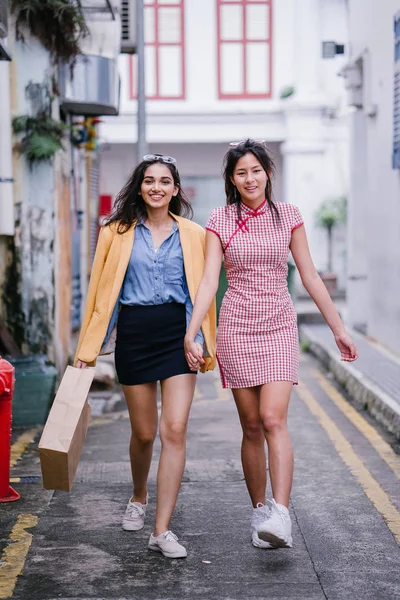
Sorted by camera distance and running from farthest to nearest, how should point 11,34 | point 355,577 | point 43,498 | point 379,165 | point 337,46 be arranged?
point 337,46 → point 379,165 → point 11,34 → point 43,498 → point 355,577

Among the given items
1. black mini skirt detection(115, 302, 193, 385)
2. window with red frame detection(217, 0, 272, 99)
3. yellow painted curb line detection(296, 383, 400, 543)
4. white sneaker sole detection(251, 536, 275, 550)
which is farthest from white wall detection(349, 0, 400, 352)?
window with red frame detection(217, 0, 272, 99)

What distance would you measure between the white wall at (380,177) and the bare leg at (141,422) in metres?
7.61

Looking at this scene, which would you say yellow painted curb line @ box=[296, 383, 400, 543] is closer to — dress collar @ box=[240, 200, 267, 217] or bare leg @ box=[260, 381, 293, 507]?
bare leg @ box=[260, 381, 293, 507]

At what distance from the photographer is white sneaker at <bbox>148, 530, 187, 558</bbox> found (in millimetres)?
4914

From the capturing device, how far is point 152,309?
514cm

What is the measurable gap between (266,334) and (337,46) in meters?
12.3

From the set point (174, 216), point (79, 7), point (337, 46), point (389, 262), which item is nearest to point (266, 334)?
point (174, 216)

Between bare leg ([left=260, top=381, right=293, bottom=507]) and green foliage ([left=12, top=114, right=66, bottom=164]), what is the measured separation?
513 cm

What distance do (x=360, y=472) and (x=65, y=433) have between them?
2703 mm

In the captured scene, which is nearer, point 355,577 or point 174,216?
point 355,577

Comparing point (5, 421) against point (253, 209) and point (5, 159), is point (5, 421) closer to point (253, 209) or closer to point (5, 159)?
point (253, 209)

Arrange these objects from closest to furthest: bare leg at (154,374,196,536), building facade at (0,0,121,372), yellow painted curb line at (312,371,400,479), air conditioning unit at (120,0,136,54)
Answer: bare leg at (154,374,196,536) < yellow painted curb line at (312,371,400,479) < building facade at (0,0,121,372) < air conditioning unit at (120,0,136,54)

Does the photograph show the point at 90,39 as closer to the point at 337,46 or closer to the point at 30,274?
the point at 30,274

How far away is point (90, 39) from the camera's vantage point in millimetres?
10844
